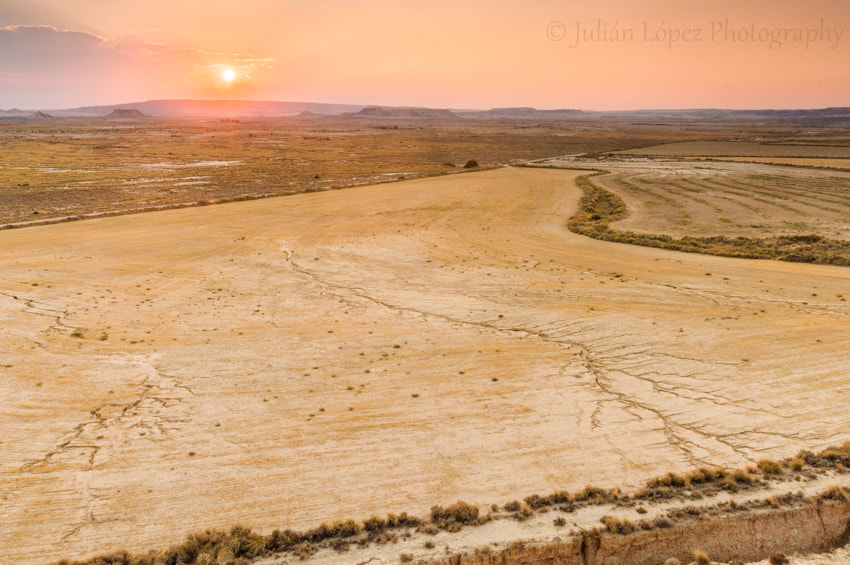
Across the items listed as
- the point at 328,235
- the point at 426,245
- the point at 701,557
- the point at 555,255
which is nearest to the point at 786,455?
the point at 701,557

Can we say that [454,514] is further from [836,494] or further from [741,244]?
[741,244]

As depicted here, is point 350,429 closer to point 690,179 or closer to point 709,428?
point 709,428

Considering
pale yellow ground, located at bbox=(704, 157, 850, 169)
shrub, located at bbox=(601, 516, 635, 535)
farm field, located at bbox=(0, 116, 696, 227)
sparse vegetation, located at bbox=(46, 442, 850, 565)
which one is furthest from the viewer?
pale yellow ground, located at bbox=(704, 157, 850, 169)

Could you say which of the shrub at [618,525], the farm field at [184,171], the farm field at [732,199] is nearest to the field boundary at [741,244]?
the farm field at [732,199]

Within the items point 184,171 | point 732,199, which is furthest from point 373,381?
point 184,171

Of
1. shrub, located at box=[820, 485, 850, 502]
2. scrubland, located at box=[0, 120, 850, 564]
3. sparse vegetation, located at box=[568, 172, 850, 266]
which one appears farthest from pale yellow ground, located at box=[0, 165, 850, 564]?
sparse vegetation, located at box=[568, 172, 850, 266]

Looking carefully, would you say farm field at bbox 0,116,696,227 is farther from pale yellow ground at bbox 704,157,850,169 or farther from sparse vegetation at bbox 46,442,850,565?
sparse vegetation at bbox 46,442,850,565

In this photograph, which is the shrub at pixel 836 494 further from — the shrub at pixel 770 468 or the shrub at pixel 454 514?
the shrub at pixel 454 514

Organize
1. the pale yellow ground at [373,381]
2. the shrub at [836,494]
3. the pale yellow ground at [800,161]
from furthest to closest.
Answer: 1. the pale yellow ground at [800,161]
2. the pale yellow ground at [373,381]
3. the shrub at [836,494]
